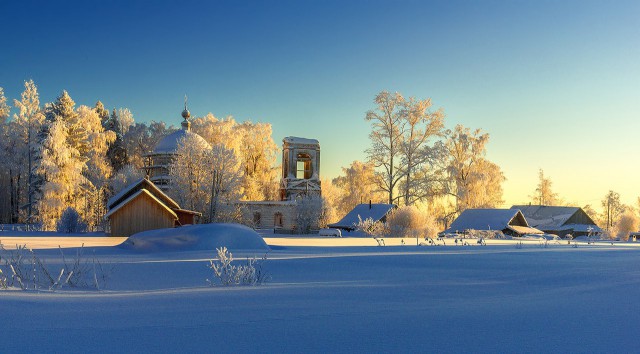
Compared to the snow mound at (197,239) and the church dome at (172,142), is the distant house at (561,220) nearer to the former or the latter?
the church dome at (172,142)

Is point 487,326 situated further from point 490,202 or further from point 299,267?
point 490,202

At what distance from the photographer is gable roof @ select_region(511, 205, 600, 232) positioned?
6956 centimetres

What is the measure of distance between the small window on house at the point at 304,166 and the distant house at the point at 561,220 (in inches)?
1094

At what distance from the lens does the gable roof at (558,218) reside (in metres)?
69.6

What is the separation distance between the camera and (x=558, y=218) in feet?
232

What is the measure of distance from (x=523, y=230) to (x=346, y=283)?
4670 centimetres

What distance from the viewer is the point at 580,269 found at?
46.0 ft

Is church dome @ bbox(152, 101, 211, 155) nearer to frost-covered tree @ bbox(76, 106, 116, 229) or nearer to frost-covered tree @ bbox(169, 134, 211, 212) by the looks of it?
frost-covered tree @ bbox(169, 134, 211, 212)

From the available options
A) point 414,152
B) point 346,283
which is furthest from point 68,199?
point 346,283

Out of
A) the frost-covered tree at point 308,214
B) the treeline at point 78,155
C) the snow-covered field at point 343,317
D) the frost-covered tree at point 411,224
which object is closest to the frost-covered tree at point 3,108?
the treeline at point 78,155

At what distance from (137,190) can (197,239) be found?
17927 millimetres

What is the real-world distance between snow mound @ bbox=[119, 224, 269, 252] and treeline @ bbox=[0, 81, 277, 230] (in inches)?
917

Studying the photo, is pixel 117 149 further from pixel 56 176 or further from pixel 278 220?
pixel 278 220

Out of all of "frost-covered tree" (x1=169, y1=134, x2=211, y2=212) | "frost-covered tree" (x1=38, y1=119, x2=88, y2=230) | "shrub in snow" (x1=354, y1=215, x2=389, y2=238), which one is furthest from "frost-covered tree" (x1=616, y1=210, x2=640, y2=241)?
"frost-covered tree" (x1=38, y1=119, x2=88, y2=230)
